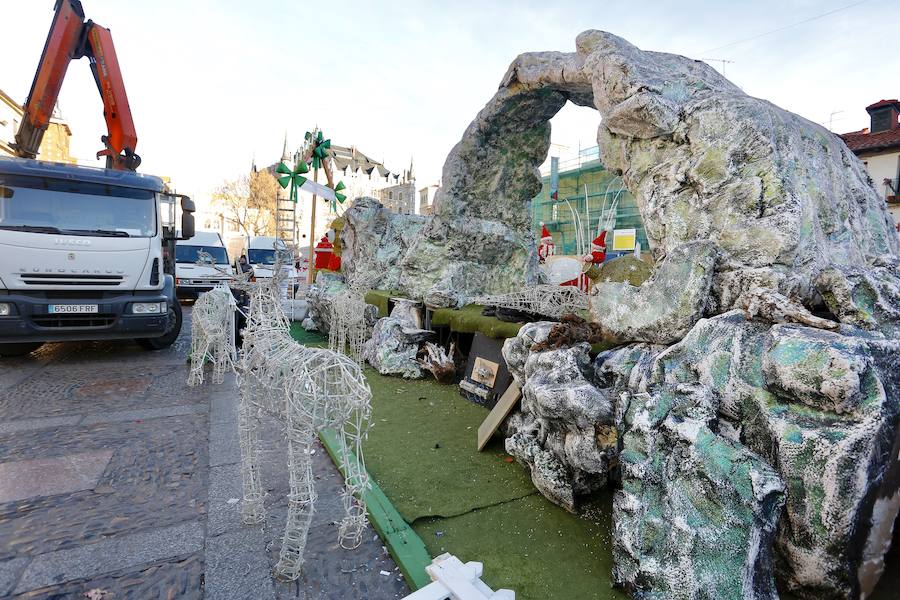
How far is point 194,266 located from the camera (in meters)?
12.2

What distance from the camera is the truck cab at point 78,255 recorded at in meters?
5.47

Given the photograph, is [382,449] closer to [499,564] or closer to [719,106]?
[499,564]

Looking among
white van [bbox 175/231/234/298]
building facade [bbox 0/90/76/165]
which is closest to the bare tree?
building facade [bbox 0/90/76/165]

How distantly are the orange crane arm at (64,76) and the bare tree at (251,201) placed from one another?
2097 centimetres

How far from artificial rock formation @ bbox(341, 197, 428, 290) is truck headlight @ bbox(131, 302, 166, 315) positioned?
3.60m

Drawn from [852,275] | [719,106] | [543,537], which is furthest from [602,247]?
[543,537]

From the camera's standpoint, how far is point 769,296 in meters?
2.46

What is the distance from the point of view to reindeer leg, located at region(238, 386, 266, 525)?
8.82 ft

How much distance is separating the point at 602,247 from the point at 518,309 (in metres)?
4.15

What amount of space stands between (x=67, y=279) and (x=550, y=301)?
552 centimetres

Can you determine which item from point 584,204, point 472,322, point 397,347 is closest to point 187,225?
point 397,347

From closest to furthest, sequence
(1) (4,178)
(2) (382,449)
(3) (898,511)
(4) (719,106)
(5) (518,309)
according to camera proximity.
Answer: (3) (898,511) → (4) (719,106) → (2) (382,449) → (5) (518,309) → (1) (4,178)

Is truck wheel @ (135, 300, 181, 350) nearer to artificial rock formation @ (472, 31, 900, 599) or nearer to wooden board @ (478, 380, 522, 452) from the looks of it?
wooden board @ (478, 380, 522, 452)

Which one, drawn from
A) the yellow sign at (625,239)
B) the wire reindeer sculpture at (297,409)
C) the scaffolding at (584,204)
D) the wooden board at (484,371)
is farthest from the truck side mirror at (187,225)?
the scaffolding at (584,204)
